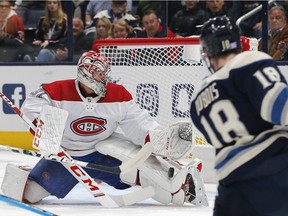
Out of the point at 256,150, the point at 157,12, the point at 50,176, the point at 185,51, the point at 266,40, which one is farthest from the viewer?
the point at 157,12

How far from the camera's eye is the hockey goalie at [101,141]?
16.0 ft

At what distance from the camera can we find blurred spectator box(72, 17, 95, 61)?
721 cm

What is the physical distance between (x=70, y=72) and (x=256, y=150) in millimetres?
4417

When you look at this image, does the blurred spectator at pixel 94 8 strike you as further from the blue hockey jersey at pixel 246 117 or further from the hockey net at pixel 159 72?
the blue hockey jersey at pixel 246 117

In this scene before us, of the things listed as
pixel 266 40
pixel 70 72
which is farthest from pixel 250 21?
pixel 70 72

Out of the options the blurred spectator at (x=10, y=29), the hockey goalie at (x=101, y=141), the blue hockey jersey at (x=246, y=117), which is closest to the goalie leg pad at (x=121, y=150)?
the hockey goalie at (x=101, y=141)

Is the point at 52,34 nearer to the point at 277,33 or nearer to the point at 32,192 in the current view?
the point at 277,33

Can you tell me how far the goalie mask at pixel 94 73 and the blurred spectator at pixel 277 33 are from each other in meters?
2.15

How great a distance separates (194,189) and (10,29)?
2.96 metres

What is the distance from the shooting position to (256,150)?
8.82ft

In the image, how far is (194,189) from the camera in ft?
16.2

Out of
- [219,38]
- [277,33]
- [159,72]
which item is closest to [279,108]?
[219,38]

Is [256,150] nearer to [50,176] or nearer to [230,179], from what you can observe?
[230,179]

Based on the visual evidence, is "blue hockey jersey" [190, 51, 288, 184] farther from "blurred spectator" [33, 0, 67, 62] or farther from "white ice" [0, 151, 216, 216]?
"blurred spectator" [33, 0, 67, 62]
